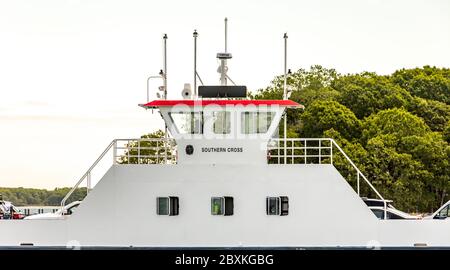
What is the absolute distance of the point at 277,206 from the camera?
80.0ft

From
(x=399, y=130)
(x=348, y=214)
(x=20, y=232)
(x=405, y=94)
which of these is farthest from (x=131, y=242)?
(x=405, y=94)

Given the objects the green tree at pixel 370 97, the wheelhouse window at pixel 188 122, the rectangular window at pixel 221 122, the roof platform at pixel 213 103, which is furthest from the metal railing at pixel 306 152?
the green tree at pixel 370 97

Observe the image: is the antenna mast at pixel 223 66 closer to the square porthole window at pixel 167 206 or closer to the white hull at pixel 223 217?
the white hull at pixel 223 217

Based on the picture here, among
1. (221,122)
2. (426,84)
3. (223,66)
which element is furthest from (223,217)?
(426,84)

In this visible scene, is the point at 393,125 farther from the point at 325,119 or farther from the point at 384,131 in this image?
the point at 325,119

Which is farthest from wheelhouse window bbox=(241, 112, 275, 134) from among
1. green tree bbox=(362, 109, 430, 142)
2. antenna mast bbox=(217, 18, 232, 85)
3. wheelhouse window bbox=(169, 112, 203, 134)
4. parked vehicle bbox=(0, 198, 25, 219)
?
green tree bbox=(362, 109, 430, 142)

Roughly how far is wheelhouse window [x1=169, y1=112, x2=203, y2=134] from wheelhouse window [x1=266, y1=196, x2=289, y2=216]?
99.7 inches

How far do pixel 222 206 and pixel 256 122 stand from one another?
93.9 inches

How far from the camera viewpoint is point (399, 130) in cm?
5538

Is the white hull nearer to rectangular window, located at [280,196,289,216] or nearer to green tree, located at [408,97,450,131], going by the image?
rectangular window, located at [280,196,289,216]
